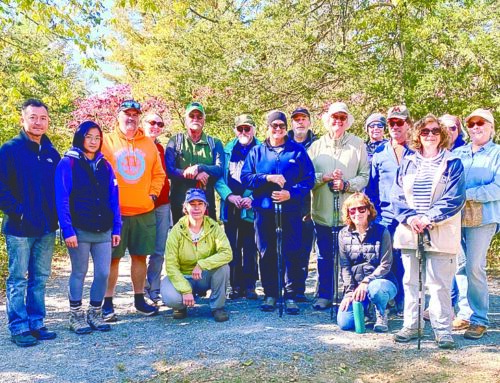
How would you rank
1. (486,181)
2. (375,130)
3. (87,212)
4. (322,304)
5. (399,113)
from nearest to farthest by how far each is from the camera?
1. (486,181)
2. (87,212)
3. (399,113)
4. (322,304)
5. (375,130)

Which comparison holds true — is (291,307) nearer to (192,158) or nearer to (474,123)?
(192,158)

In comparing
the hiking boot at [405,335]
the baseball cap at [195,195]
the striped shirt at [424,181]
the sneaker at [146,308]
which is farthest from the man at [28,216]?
the striped shirt at [424,181]

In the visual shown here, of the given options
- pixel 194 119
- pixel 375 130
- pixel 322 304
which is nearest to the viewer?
pixel 322 304

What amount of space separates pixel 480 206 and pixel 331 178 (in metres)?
1.51

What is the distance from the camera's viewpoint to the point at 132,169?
18.4ft

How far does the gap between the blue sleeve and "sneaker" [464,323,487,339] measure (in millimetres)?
3690

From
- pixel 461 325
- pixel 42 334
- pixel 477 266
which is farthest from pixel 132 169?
pixel 461 325

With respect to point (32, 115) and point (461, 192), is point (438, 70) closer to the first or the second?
point (461, 192)

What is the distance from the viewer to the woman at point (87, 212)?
496 cm

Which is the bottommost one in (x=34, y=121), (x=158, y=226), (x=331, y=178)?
(x=158, y=226)

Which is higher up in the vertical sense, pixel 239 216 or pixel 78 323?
pixel 239 216

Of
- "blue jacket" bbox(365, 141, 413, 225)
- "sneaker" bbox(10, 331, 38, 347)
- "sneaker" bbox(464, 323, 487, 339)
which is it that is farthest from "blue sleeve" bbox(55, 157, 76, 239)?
"sneaker" bbox(464, 323, 487, 339)

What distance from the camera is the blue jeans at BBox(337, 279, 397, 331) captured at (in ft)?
16.6

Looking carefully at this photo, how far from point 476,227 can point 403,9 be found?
12.6 feet
